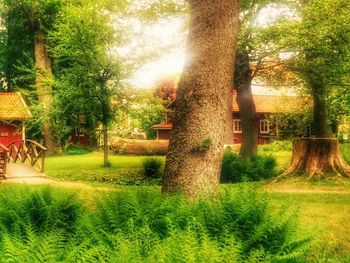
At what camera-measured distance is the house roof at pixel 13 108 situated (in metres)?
37.3

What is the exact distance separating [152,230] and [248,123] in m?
17.6

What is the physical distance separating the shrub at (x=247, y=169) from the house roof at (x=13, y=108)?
21410 millimetres

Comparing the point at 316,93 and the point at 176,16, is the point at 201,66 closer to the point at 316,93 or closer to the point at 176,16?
the point at 316,93

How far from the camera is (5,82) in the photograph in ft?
164

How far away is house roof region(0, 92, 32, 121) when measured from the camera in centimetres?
3728

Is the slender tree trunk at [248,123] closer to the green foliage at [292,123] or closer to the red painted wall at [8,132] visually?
the green foliage at [292,123]

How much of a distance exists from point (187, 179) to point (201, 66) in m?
1.70

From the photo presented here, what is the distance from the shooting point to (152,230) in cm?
573

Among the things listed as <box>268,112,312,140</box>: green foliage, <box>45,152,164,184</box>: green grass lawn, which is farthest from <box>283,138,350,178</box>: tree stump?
<box>268,112,312,140</box>: green foliage

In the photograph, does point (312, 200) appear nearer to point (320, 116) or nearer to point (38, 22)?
point (320, 116)

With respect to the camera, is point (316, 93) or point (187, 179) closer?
point (187, 179)

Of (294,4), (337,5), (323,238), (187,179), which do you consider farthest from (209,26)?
(294,4)

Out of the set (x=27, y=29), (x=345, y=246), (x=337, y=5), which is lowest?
(x=345, y=246)

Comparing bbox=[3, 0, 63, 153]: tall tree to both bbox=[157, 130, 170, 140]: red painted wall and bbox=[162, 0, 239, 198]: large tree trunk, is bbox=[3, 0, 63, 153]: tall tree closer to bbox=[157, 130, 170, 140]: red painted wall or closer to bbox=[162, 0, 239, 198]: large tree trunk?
bbox=[157, 130, 170, 140]: red painted wall
